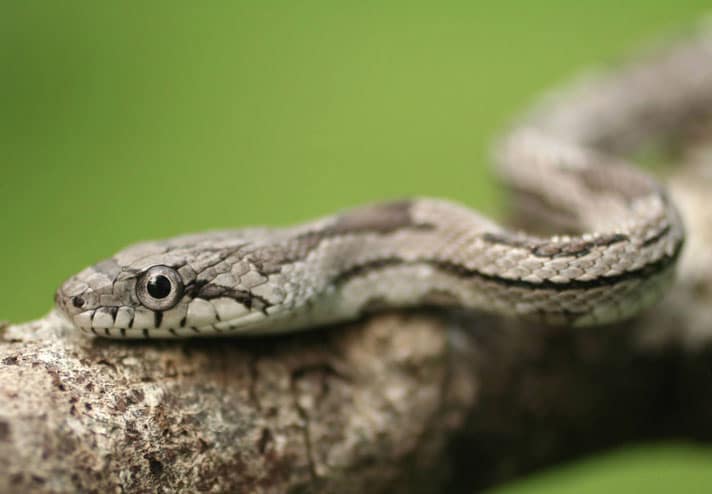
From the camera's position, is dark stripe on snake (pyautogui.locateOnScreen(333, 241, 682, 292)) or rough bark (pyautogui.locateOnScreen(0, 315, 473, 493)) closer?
rough bark (pyautogui.locateOnScreen(0, 315, 473, 493))

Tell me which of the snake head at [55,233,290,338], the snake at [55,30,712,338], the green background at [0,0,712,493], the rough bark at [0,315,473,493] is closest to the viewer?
the rough bark at [0,315,473,493]

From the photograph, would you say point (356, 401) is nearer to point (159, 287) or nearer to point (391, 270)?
point (391, 270)

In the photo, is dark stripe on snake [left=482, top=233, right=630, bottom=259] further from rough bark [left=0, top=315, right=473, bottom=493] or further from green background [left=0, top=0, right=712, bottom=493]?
green background [left=0, top=0, right=712, bottom=493]

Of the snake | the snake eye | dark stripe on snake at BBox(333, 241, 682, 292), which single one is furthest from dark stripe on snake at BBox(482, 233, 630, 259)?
the snake eye

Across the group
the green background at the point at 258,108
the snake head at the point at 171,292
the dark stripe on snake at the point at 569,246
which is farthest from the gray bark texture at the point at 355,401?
the green background at the point at 258,108

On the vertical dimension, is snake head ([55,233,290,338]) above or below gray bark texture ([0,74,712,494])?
above

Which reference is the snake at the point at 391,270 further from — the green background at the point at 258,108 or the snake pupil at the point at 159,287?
the green background at the point at 258,108

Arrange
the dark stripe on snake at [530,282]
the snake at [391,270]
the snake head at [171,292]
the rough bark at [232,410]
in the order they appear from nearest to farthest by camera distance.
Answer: the rough bark at [232,410], the snake head at [171,292], the snake at [391,270], the dark stripe on snake at [530,282]
